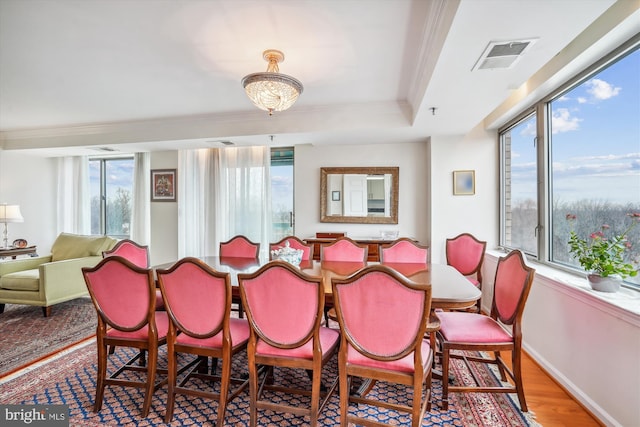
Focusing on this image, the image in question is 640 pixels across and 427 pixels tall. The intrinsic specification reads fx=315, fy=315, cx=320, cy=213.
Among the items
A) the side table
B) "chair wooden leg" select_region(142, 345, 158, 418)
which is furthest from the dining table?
the side table

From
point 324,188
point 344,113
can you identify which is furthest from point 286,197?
point 344,113

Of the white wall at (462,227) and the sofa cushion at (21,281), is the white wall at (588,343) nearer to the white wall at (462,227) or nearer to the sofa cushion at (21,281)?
the white wall at (462,227)

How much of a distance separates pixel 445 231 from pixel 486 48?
2672 mm

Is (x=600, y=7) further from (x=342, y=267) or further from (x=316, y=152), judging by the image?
(x=316, y=152)

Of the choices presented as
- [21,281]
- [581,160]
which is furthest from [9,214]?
[581,160]

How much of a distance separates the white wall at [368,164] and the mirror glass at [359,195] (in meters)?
0.10

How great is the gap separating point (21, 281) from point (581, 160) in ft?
18.7

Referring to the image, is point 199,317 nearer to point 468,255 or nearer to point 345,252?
point 345,252

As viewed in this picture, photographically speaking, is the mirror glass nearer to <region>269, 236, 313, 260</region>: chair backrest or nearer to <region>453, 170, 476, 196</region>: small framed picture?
<region>453, 170, 476, 196</region>: small framed picture

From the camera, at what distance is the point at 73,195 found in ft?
20.3

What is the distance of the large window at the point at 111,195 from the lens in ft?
20.3

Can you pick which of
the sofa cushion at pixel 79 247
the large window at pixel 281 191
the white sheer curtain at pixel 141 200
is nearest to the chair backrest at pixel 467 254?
the large window at pixel 281 191

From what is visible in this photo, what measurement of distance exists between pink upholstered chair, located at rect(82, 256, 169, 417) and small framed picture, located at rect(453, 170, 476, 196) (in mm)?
3740

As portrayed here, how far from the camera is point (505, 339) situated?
1938mm
